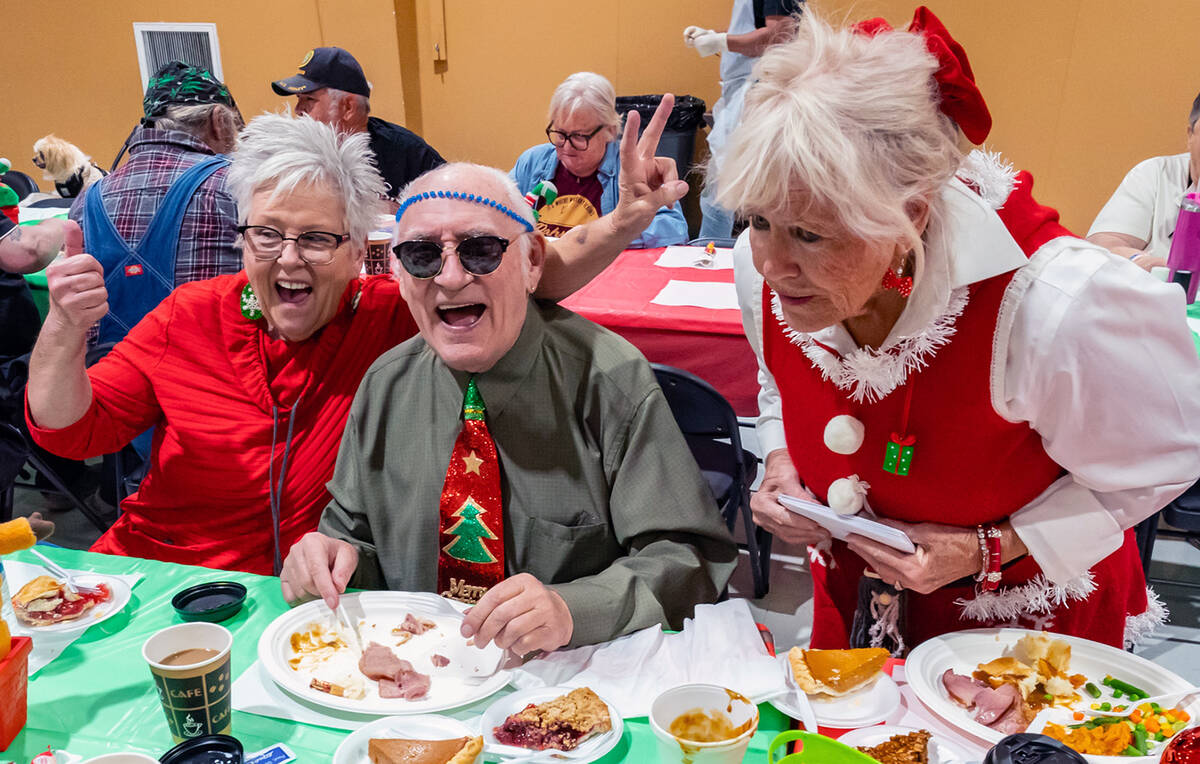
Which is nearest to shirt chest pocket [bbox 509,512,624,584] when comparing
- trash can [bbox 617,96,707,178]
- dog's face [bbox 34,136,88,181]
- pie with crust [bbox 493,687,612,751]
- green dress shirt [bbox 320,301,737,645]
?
green dress shirt [bbox 320,301,737,645]

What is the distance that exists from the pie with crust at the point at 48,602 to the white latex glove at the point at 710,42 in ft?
17.2

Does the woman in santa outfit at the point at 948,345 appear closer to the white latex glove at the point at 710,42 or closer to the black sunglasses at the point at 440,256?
the black sunglasses at the point at 440,256

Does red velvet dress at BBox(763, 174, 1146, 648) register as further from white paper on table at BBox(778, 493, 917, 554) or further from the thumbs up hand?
the thumbs up hand

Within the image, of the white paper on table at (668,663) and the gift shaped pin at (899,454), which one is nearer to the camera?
the white paper on table at (668,663)

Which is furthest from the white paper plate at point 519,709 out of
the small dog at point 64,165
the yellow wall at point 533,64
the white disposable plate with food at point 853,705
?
the small dog at point 64,165

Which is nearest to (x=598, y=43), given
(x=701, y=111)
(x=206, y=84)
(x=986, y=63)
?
(x=701, y=111)

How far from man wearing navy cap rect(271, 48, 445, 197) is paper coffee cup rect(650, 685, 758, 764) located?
451cm

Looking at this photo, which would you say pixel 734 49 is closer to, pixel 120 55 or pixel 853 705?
pixel 853 705

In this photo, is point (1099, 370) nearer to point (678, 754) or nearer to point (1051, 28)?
point (678, 754)

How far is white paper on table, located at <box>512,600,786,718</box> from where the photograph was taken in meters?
1.33

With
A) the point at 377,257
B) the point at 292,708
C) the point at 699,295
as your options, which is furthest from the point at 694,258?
the point at 292,708

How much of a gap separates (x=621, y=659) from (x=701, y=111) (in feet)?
20.0

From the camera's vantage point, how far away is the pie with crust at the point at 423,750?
1148 mm

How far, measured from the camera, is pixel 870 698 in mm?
1304
